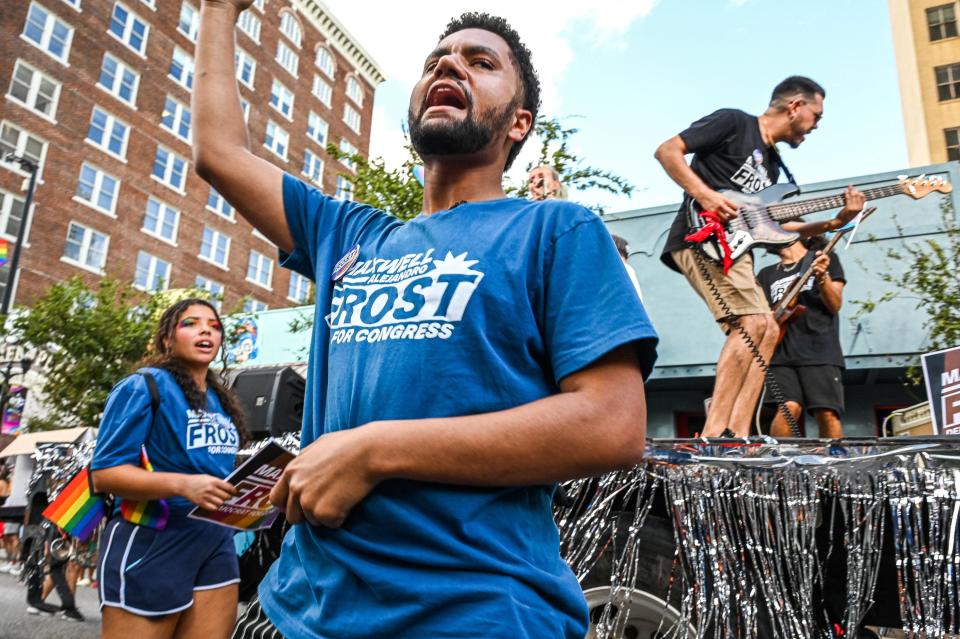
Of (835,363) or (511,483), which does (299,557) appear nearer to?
(511,483)

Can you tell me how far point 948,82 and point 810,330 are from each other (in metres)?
30.3

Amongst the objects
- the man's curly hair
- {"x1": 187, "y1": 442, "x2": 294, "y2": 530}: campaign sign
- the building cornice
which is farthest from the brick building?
the man's curly hair

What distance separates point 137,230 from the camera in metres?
30.7

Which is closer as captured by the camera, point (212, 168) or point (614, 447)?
point (614, 447)

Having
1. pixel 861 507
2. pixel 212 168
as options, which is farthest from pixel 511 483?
pixel 861 507

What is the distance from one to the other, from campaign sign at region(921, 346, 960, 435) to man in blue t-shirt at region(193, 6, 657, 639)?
3078 mm

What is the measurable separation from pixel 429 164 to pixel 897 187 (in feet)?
15.0

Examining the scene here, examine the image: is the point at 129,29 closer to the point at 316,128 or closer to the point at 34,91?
the point at 34,91

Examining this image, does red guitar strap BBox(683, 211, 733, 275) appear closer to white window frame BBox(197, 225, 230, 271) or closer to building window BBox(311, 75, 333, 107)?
white window frame BBox(197, 225, 230, 271)

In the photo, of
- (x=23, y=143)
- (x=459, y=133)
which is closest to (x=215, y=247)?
(x=23, y=143)

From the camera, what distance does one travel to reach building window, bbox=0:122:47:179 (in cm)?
2581

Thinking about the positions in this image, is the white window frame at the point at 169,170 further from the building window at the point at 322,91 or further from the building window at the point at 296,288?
the building window at the point at 322,91

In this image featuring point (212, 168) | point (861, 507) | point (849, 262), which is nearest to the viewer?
point (212, 168)

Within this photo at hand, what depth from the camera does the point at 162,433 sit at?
300 centimetres
